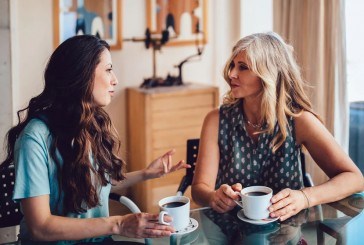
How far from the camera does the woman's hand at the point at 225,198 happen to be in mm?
1672

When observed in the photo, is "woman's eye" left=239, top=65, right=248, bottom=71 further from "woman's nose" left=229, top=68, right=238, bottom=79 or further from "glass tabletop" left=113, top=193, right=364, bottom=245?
"glass tabletop" left=113, top=193, right=364, bottom=245

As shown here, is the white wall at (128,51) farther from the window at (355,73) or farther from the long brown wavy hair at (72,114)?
the long brown wavy hair at (72,114)

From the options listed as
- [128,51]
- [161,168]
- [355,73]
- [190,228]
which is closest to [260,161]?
[161,168]

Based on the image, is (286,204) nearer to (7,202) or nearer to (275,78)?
(275,78)

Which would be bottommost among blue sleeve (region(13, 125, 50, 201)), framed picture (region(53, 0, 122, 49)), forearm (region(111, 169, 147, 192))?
forearm (region(111, 169, 147, 192))

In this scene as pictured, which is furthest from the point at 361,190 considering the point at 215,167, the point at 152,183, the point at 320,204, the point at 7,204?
the point at 152,183

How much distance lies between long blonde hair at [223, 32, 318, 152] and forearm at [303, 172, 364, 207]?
0.88ft

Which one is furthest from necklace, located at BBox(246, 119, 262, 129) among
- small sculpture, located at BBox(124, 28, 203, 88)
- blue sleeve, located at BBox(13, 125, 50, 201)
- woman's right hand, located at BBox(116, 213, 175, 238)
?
small sculpture, located at BBox(124, 28, 203, 88)

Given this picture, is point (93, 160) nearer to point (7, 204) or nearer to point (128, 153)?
point (7, 204)

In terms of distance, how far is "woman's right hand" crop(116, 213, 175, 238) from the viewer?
4.59 ft

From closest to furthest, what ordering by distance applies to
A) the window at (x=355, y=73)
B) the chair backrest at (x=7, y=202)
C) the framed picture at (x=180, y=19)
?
the chair backrest at (x=7, y=202), the window at (x=355, y=73), the framed picture at (x=180, y=19)

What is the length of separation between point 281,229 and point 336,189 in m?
0.37

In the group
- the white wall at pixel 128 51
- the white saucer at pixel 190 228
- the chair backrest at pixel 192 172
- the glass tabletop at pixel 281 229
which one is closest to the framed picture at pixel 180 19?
the white wall at pixel 128 51

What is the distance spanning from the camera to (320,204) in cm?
184
